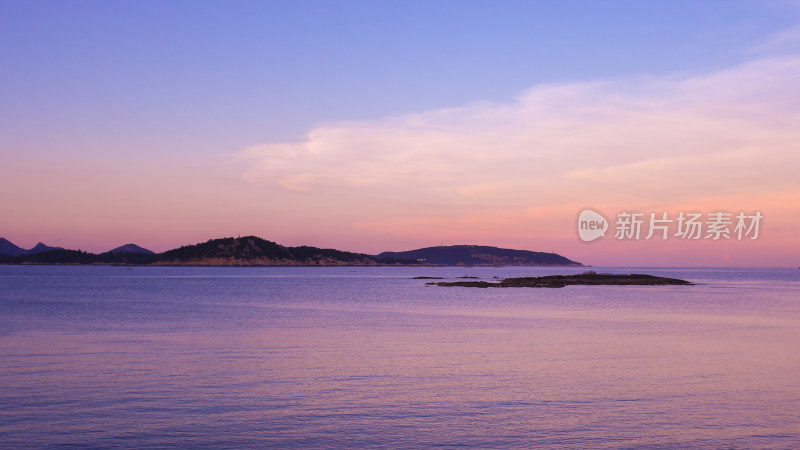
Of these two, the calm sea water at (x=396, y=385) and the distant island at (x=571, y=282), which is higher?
the distant island at (x=571, y=282)

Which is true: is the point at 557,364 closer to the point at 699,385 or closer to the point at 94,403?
the point at 699,385

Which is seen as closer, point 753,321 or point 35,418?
point 35,418

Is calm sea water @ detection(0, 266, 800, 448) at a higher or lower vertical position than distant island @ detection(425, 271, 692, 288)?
lower

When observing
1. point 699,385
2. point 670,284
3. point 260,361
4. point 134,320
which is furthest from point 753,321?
point 670,284

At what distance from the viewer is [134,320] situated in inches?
2099

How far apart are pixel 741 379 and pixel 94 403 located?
940 inches

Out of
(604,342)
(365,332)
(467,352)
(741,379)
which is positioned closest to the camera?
Result: (741,379)

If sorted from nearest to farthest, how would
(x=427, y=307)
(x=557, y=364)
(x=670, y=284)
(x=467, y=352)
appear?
(x=557, y=364)
(x=467, y=352)
(x=427, y=307)
(x=670, y=284)

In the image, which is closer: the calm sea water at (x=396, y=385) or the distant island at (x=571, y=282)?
the calm sea water at (x=396, y=385)

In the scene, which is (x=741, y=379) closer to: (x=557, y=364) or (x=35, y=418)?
(x=557, y=364)

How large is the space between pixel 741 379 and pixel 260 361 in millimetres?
20383

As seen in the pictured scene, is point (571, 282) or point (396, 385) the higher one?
point (571, 282)

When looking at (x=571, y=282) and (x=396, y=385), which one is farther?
(x=571, y=282)

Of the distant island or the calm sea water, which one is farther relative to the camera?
the distant island
